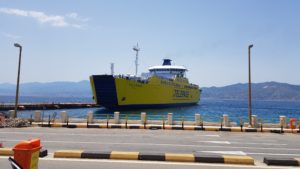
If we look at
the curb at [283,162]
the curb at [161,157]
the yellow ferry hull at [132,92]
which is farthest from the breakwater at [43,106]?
the curb at [283,162]

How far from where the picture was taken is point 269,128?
73.9ft

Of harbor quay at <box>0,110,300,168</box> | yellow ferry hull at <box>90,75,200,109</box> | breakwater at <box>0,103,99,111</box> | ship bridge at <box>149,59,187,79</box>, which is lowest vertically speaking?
harbor quay at <box>0,110,300,168</box>

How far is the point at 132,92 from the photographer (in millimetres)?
58375

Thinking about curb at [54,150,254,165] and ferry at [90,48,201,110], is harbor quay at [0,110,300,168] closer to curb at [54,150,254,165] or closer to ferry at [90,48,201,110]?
curb at [54,150,254,165]

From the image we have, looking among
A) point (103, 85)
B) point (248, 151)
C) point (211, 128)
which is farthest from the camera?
point (103, 85)

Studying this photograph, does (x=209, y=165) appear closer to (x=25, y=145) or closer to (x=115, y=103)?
(x=25, y=145)

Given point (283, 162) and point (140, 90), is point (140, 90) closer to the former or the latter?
point (140, 90)

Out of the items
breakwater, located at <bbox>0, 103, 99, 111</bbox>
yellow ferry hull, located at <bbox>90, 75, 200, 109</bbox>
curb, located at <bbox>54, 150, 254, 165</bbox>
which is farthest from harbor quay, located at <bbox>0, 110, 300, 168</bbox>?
breakwater, located at <bbox>0, 103, 99, 111</bbox>

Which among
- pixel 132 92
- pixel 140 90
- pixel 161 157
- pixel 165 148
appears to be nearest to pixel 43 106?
pixel 132 92

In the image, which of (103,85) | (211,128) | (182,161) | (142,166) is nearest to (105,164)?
(142,166)

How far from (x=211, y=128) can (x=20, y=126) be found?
14177 millimetres

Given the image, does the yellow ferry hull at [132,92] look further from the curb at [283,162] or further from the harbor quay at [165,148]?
the curb at [283,162]

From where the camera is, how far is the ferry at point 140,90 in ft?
180

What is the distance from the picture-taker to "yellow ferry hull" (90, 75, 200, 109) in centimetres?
5462
